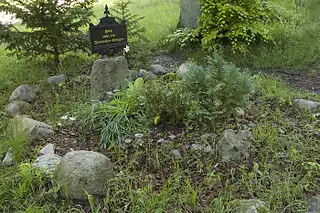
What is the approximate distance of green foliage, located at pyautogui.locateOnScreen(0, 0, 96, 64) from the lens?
6133 mm

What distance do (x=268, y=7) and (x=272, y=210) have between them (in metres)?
4.84

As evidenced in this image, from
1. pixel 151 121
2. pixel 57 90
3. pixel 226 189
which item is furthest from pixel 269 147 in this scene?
pixel 57 90

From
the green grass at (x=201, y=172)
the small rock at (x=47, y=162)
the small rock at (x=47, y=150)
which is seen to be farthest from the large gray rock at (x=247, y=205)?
the small rock at (x=47, y=150)

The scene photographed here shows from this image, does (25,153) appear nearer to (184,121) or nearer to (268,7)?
(184,121)

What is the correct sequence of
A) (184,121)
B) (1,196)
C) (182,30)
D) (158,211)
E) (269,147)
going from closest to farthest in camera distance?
1. (158,211)
2. (1,196)
3. (269,147)
4. (184,121)
5. (182,30)

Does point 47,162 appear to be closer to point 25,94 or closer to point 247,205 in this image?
point 247,205

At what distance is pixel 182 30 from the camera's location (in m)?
7.78

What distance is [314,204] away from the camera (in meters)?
3.15

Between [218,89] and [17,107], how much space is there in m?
3.07

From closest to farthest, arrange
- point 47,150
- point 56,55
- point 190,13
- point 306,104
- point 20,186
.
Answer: point 20,186
point 47,150
point 306,104
point 56,55
point 190,13

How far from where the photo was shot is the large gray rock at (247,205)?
2988mm

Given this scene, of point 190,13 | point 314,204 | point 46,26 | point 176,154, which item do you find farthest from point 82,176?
point 190,13

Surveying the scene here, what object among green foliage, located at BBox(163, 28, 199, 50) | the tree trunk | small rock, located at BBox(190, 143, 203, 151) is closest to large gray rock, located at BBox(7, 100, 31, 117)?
the tree trunk

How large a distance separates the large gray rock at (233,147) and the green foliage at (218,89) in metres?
0.31
